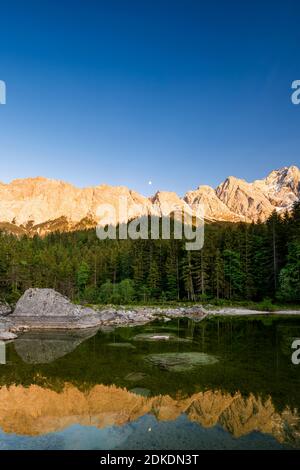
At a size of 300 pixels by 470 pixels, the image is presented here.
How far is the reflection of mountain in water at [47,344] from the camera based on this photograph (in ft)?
87.4

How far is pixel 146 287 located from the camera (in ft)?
263

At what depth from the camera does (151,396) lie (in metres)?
16.7

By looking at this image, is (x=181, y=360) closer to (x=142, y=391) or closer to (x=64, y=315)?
(x=142, y=391)

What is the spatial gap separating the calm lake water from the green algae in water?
6 cm

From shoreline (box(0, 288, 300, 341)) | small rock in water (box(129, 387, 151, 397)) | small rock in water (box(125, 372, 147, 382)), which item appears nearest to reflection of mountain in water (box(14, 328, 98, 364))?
shoreline (box(0, 288, 300, 341))

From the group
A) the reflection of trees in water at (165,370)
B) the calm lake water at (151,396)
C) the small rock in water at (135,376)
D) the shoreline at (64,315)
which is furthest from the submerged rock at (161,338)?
the small rock in water at (135,376)

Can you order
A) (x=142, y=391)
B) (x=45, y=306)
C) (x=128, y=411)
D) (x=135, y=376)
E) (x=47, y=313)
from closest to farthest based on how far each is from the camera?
(x=128, y=411)
(x=142, y=391)
(x=135, y=376)
(x=47, y=313)
(x=45, y=306)

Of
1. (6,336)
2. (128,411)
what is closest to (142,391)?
(128,411)

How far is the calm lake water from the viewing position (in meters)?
12.5

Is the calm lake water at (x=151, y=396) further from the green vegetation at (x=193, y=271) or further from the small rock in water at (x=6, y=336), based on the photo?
the green vegetation at (x=193, y=271)

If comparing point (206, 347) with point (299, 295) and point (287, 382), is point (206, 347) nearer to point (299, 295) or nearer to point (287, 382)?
point (287, 382)

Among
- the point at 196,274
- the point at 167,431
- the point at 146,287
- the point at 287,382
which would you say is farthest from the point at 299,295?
the point at 167,431

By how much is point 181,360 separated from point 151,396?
7422 mm
